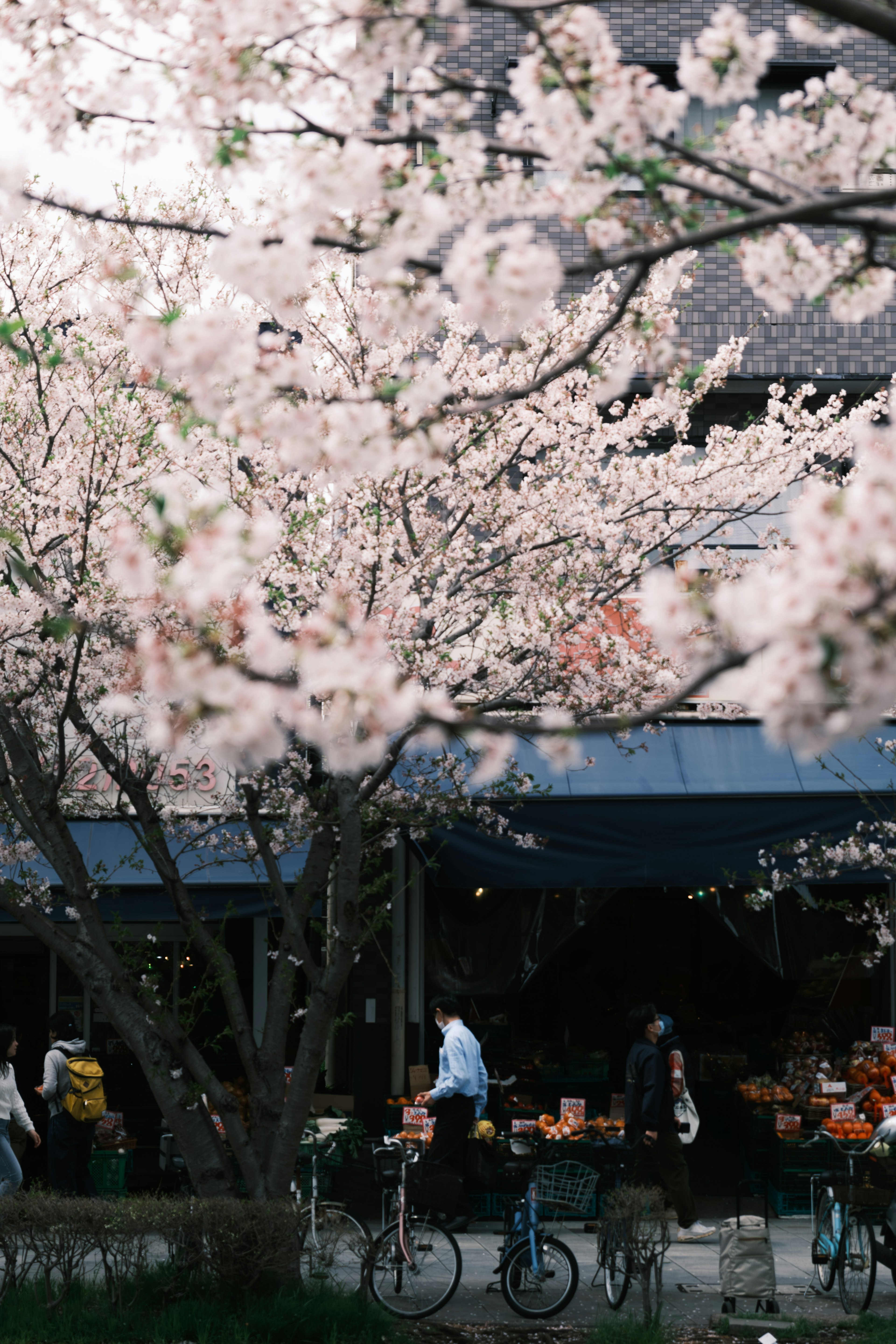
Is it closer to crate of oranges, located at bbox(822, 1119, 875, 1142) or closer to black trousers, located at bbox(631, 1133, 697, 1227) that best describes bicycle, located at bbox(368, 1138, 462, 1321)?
black trousers, located at bbox(631, 1133, 697, 1227)

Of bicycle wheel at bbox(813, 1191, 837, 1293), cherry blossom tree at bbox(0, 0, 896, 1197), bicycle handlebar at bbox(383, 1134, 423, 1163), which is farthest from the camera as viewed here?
bicycle wheel at bbox(813, 1191, 837, 1293)

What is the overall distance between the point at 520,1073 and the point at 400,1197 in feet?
17.0

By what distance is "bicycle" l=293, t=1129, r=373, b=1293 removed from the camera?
7348mm

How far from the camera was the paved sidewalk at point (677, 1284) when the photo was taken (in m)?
8.23

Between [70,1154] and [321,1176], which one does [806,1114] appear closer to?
[321,1176]

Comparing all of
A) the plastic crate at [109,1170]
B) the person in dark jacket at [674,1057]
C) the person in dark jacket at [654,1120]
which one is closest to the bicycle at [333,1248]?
the person in dark jacket at [654,1120]

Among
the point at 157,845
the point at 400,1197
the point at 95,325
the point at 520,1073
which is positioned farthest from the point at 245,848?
the point at 520,1073

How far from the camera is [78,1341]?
21.7 feet

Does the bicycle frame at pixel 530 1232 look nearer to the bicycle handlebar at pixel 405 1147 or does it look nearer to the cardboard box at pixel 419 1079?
the bicycle handlebar at pixel 405 1147

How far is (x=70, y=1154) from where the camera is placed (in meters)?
10.1

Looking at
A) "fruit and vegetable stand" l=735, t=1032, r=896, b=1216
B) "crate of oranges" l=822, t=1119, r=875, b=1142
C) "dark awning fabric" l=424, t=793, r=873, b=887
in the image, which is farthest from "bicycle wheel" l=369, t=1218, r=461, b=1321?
"crate of oranges" l=822, t=1119, r=875, b=1142

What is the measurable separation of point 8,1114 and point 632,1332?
5116 millimetres

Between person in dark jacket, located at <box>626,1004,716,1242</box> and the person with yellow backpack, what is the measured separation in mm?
4182

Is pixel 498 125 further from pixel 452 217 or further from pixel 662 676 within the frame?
pixel 662 676
